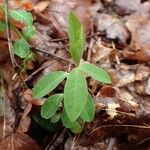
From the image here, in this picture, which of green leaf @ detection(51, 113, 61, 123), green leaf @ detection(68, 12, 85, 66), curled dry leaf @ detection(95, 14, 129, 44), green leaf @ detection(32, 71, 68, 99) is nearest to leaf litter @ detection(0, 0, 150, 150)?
curled dry leaf @ detection(95, 14, 129, 44)

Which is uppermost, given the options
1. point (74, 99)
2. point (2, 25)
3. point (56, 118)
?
point (2, 25)

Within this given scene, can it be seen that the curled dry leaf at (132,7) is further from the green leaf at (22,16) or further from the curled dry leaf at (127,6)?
the green leaf at (22,16)

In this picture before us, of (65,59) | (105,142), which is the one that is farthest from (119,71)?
(105,142)

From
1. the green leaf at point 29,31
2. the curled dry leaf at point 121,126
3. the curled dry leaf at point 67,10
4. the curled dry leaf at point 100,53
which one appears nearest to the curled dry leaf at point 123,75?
the curled dry leaf at point 100,53

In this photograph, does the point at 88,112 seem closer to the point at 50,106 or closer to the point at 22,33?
the point at 50,106

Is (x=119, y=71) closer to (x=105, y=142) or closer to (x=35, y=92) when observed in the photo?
(x=105, y=142)

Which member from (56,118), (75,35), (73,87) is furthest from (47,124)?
(75,35)

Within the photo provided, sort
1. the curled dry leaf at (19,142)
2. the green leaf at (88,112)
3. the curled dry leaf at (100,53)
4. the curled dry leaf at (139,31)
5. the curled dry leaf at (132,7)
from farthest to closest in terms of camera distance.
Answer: the curled dry leaf at (132,7) < the curled dry leaf at (139,31) < the curled dry leaf at (100,53) < the curled dry leaf at (19,142) < the green leaf at (88,112)
